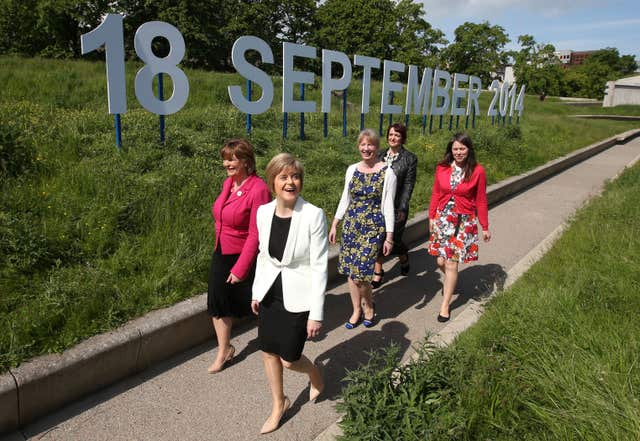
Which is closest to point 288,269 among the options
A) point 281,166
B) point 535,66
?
point 281,166

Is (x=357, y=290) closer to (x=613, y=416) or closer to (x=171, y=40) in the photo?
(x=613, y=416)

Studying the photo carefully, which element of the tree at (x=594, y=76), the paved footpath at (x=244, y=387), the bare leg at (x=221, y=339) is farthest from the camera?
the tree at (x=594, y=76)

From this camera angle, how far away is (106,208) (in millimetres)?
4629

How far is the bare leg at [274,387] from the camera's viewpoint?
2.90 m

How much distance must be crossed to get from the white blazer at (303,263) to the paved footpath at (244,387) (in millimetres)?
851

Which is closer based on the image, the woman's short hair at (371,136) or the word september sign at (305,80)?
the woman's short hair at (371,136)

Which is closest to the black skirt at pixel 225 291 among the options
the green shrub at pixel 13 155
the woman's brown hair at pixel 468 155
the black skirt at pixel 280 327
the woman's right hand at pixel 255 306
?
the woman's right hand at pixel 255 306

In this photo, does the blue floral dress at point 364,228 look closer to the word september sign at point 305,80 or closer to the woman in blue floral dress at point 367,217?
the woman in blue floral dress at point 367,217

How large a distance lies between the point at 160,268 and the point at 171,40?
416 cm

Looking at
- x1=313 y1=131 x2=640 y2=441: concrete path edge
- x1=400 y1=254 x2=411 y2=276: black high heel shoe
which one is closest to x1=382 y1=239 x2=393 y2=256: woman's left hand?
x1=313 y1=131 x2=640 y2=441: concrete path edge

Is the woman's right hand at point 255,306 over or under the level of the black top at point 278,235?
under

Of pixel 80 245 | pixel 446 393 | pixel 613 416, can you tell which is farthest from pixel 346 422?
pixel 80 245

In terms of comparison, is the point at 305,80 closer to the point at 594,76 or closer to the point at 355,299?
the point at 355,299

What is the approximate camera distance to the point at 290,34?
47.0 meters
